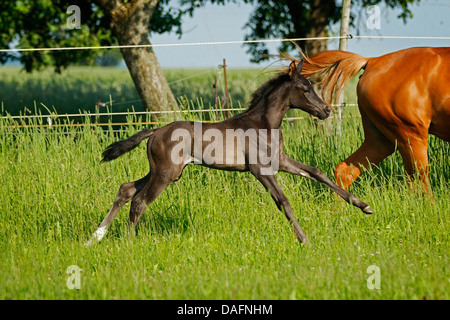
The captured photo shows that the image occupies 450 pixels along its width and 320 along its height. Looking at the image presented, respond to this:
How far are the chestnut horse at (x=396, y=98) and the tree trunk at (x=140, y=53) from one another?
4.86 m

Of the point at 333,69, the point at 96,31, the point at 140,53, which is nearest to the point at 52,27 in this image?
the point at 96,31

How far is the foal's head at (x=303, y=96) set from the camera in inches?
182

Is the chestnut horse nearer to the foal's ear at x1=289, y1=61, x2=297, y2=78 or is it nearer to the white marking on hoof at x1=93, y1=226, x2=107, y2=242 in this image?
the foal's ear at x1=289, y1=61, x2=297, y2=78

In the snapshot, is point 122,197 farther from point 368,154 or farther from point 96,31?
point 96,31

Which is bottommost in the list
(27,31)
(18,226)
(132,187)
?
(18,226)

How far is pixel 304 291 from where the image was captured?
3.42m

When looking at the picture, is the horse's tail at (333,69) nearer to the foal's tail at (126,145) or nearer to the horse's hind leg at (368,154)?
the horse's hind leg at (368,154)

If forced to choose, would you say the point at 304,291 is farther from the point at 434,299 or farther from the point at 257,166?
the point at 257,166

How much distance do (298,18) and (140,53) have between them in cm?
619

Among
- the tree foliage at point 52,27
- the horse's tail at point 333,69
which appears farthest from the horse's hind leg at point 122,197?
the tree foliage at point 52,27

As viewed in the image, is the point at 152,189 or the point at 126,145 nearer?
the point at 152,189

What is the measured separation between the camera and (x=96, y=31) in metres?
13.2
